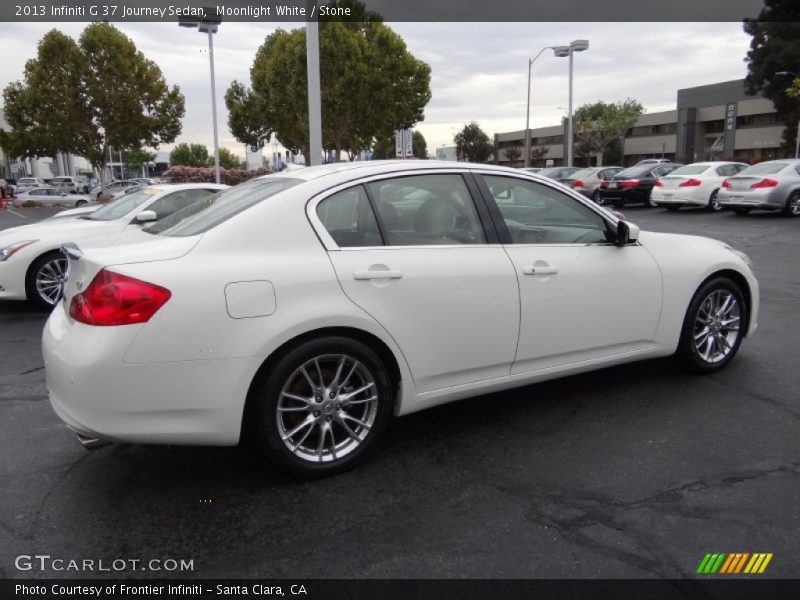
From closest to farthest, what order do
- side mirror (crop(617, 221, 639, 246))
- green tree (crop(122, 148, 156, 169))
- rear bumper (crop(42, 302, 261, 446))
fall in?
rear bumper (crop(42, 302, 261, 446)) < side mirror (crop(617, 221, 639, 246)) < green tree (crop(122, 148, 156, 169))

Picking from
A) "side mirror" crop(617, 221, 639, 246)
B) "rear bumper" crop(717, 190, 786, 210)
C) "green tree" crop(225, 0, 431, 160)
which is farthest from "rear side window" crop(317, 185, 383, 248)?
"green tree" crop(225, 0, 431, 160)

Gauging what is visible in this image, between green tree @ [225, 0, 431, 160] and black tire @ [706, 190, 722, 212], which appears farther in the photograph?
green tree @ [225, 0, 431, 160]

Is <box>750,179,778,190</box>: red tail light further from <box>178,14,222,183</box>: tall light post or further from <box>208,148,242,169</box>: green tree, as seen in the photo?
<box>208,148,242,169</box>: green tree

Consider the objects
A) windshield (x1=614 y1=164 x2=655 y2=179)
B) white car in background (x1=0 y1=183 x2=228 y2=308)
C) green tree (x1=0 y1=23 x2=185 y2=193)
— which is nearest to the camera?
white car in background (x1=0 y1=183 x2=228 y2=308)

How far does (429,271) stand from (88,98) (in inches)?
1387

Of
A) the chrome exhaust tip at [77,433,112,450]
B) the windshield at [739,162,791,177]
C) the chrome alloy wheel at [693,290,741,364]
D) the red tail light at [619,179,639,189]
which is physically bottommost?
the chrome exhaust tip at [77,433,112,450]

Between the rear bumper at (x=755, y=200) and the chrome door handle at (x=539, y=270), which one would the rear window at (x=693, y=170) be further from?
the chrome door handle at (x=539, y=270)

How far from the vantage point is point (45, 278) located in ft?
23.6

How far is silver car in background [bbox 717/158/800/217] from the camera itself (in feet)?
51.3

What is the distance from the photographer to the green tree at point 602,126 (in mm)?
73438

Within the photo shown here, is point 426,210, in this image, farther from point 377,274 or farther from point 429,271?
point 377,274

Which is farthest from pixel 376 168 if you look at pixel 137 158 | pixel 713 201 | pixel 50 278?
pixel 137 158

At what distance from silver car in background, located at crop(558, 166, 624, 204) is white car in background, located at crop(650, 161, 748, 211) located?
10.9 ft
